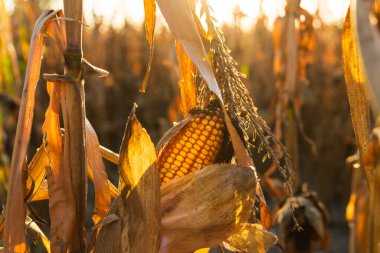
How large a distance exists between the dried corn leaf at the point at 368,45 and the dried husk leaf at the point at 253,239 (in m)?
0.47

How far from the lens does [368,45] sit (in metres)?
0.89

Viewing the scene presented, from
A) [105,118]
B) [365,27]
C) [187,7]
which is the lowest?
[105,118]

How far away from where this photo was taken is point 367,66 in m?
0.88

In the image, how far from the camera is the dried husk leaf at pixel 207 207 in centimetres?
120

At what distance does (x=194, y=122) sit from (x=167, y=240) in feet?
0.86

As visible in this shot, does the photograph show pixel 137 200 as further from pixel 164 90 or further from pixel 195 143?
pixel 164 90

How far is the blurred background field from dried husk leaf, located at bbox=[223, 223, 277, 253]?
6.97 feet

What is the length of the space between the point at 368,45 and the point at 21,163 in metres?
0.78

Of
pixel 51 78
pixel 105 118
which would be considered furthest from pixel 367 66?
pixel 105 118

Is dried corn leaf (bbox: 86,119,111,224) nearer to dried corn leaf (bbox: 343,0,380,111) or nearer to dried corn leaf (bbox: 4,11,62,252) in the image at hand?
dried corn leaf (bbox: 4,11,62,252)

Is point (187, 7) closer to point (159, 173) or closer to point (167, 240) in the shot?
point (159, 173)

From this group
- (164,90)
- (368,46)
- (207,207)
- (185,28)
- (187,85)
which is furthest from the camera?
(164,90)

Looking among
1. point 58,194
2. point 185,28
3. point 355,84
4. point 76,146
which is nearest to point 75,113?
point 76,146

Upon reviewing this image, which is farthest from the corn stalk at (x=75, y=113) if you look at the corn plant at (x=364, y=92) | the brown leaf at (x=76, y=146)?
the corn plant at (x=364, y=92)
